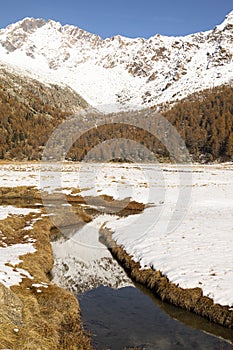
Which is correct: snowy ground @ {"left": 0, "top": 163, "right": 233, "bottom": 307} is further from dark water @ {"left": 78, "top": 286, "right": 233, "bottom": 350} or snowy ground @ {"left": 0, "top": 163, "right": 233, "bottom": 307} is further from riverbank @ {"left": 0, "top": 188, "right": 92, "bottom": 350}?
riverbank @ {"left": 0, "top": 188, "right": 92, "bottom": 350}

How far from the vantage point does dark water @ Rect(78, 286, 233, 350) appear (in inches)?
551

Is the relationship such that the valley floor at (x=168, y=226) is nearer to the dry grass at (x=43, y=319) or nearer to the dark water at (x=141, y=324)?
the dry grass at (x=43, y=319)

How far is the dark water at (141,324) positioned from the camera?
13992 mm

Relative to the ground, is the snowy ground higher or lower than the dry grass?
higher

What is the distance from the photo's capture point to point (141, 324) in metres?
15.8

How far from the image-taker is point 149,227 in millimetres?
30719

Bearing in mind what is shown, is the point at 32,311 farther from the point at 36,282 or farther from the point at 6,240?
the point at 6,240

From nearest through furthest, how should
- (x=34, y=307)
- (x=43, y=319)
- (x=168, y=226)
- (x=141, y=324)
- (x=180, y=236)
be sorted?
(x=43, y=319)
(x=34, y=307)
(x=141, y=324)
(x=180, y=236)
(x=168, y=226)

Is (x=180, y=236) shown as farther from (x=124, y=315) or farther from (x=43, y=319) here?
(x=43, y=319)

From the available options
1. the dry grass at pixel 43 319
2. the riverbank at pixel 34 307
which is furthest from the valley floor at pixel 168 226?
the dry grass at pixel 43 319

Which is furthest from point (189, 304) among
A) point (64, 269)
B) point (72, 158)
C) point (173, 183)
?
point (72, 158)

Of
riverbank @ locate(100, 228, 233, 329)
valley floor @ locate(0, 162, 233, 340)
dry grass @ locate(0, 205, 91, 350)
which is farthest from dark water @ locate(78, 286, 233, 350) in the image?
valley floor @ locate(0, 162, 233, 340)

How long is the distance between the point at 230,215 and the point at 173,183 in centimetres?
3000

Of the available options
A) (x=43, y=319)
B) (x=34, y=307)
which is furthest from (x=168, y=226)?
(x=43, y=319)
